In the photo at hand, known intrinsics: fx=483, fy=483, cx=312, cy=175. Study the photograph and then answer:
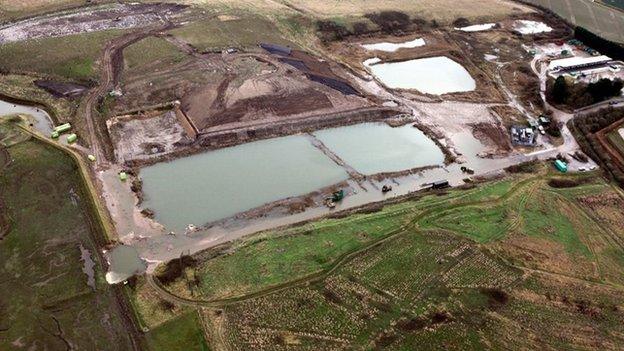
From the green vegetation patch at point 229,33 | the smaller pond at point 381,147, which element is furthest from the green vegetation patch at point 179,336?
the green vegetation patch at point 229,33

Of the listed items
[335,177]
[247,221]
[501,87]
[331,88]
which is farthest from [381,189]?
[501,87]

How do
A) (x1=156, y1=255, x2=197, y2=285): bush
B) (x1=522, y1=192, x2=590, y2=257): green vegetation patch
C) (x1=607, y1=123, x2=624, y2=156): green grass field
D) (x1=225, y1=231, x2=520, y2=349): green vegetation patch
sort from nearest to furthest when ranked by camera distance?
(x1=225, y1=231, x2=520, y2=349): green vegetation patch, (x1=156, y1=255, x2=197, y2=285): bush, (x1=522, y1=192, x2=590, y2=257): green vegetation patch, (x1=607, y1=123, x2=624, y2=156): green grass field

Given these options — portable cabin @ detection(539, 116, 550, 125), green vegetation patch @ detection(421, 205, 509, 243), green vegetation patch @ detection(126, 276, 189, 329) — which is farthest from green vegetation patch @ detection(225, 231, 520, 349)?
portable cabin @ detection(539, 116, 550, 125)

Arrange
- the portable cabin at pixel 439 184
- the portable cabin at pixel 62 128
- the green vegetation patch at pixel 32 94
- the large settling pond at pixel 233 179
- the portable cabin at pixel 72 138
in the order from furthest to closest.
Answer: the green vegetation patch at pixel 32 94
the portable cabin at pixel 62 128
the portable cabin at pixel 72 138
the portable cabin at pixel 439 184
the large settling pond at pixel 233 179

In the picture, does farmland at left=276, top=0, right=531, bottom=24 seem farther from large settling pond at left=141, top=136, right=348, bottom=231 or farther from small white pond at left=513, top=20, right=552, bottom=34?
large settling pond at left=141, top=136, right=348, bottom=231

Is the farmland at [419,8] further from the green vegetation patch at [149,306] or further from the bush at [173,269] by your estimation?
the green vegetation patch at [149,306]

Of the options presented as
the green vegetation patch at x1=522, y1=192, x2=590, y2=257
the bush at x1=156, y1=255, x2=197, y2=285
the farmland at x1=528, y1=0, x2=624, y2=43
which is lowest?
the bush at x1=156, y1=255, x2=197, y2=285
